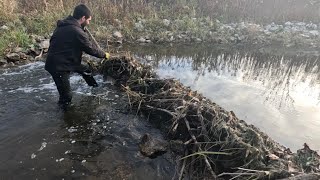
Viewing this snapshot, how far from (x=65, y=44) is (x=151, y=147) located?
92.9 inches

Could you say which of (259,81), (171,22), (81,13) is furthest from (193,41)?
(81,13)

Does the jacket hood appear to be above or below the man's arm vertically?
above

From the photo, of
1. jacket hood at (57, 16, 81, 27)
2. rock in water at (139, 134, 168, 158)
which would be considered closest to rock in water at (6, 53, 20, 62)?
jacket hood at (57, 16, 81, 27)

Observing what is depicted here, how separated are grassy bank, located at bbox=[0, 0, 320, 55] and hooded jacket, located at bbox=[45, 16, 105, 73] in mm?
3404

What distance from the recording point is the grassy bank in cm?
993

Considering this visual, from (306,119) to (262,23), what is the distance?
971 centimetres

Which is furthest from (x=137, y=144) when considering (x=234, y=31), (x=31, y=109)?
(x=234, y=31)

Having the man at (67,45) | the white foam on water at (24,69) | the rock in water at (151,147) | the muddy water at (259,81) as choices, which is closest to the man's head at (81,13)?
the man at (67,45)

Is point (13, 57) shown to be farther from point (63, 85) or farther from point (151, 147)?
A: point (151, 147)

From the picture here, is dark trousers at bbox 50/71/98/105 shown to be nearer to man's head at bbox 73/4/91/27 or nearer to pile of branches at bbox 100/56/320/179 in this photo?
man's head at bbox 73/4/91/27

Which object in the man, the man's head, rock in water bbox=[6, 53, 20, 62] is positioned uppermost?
the man's head

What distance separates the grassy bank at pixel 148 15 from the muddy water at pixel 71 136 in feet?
9.53

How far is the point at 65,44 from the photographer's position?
215 inches

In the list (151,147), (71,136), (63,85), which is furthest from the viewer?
(63,85)
